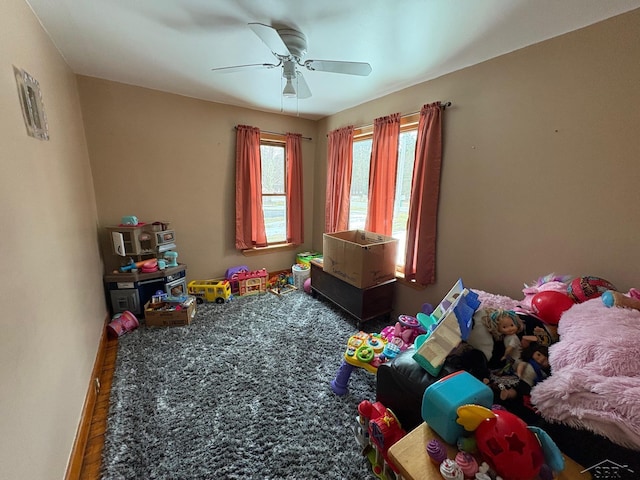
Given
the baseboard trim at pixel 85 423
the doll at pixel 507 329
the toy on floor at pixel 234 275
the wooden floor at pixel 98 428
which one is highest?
the doll at pixel 507 329

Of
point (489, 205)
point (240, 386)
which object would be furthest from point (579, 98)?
point (240, 386)

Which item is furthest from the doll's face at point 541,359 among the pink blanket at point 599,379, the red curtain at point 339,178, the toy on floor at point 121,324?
the toy on floor at point 121,324

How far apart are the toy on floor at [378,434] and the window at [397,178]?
1684 millimetres

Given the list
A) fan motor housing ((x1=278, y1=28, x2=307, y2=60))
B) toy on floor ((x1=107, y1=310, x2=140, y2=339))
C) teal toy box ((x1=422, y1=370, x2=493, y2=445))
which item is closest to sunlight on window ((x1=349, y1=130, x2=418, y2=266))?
fan motor housing ((x1=278, y1=28, x2=307, y2=60))

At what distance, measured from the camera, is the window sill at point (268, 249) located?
11.5 ft

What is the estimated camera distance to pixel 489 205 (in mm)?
2000

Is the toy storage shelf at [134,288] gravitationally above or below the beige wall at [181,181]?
below

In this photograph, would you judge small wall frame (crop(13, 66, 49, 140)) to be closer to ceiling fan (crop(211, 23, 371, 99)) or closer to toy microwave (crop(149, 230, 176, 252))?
ceiling fan (crop(211, 23, 371, 99))

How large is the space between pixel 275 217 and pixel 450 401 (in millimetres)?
3181

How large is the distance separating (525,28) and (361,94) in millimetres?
1453

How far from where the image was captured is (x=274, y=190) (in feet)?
11.9

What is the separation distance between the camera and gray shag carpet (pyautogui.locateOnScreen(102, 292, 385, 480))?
49.9 inches

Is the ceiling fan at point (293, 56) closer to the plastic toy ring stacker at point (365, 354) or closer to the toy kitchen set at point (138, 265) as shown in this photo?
the plastic toy ring stacker at point (365, 354)

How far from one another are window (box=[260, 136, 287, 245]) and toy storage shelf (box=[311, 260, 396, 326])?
1230mm
